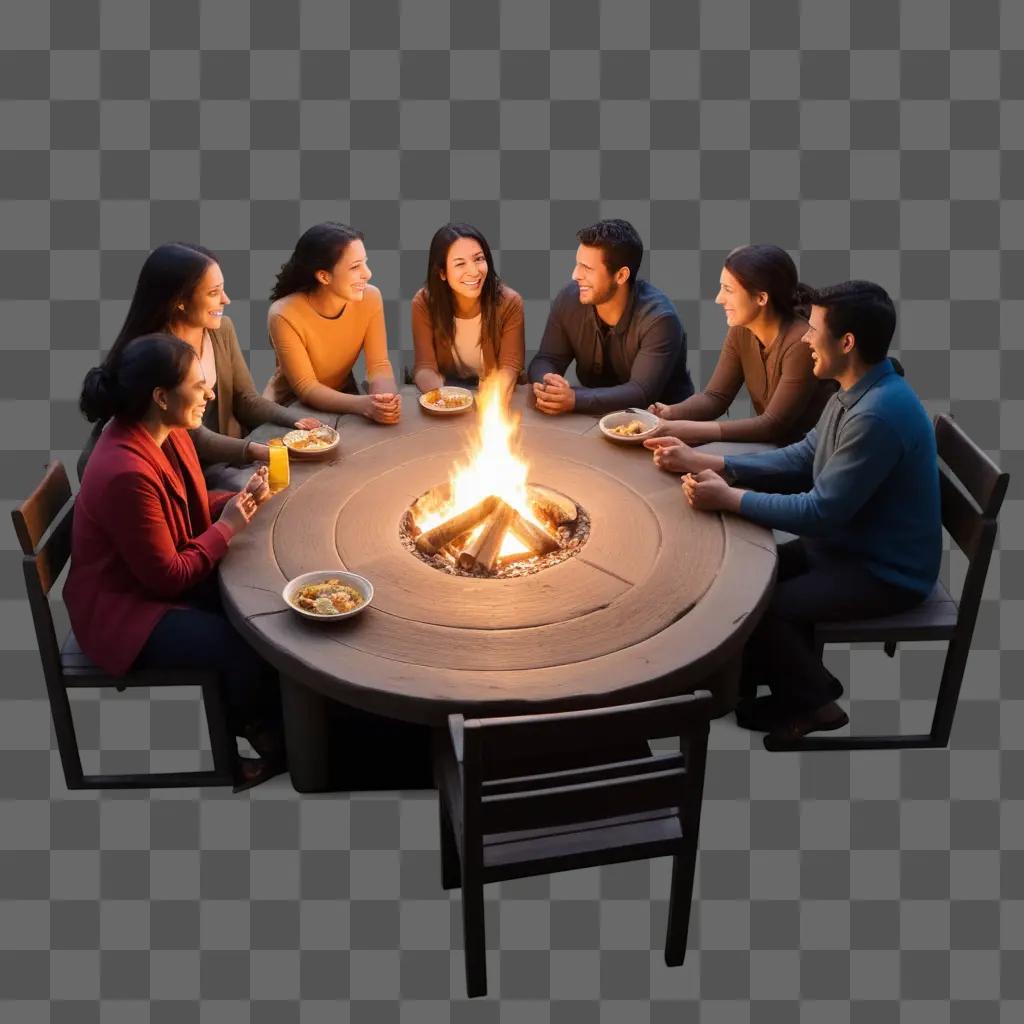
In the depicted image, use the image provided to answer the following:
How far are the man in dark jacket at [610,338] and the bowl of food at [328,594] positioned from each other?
1653 mm

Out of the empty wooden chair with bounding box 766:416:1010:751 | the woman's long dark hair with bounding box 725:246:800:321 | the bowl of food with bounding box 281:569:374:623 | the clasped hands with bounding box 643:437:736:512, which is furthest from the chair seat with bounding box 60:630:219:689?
the woman's long dark hair with bounding box 725:246:800:321

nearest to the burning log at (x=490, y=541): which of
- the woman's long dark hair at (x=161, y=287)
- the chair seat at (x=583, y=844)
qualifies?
the chair seat at (x=583, y=844)

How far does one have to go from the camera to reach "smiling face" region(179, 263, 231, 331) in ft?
18.5

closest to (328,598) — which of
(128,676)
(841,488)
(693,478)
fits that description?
(128,676)

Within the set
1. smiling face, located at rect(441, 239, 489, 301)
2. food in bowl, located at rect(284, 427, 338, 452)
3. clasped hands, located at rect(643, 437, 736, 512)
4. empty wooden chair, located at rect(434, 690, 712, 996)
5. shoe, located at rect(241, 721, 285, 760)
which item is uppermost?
smiling face, located at rect(441, 239, 489, 301)

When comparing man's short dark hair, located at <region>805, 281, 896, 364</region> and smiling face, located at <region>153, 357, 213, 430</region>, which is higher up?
man's short dark hair, located at <region>805, 281, 896, 364</region>

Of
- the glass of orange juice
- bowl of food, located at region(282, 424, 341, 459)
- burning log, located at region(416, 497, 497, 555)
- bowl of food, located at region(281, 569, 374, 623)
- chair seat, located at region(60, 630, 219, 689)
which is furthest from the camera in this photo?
bowl of food, located at region(282, 424, 341, 459)

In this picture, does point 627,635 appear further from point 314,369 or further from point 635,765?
point 314,369

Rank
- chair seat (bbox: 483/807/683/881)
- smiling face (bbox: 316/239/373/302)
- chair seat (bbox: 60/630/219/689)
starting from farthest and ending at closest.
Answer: smiling face (bbox: 316/239/373/302) < chair seat (bbox: 60/630/219/689) < chair seat (bbox: 483/807/683/881)

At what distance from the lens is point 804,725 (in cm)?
532

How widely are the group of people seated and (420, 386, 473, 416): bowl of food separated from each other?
0.53 ft

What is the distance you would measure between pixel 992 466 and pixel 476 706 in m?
2.08

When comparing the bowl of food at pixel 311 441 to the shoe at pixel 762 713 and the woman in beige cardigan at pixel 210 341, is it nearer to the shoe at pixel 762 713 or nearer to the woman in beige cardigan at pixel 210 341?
Answer: the woman in beige cardigan at pixel 210 341

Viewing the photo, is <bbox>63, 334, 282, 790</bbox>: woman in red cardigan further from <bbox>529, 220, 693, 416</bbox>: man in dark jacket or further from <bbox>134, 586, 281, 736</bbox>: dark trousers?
<bbox>529, 220, 693, 416</bbox>: man in dark jacket
